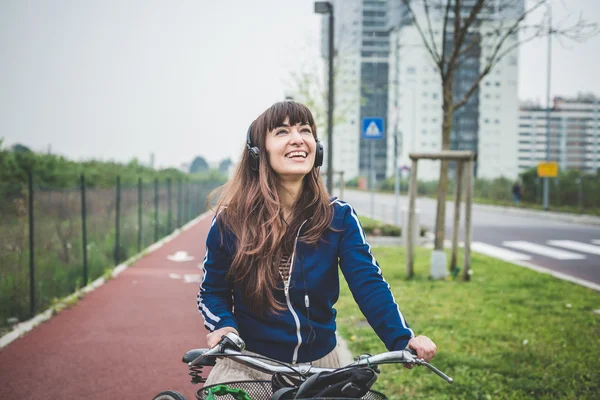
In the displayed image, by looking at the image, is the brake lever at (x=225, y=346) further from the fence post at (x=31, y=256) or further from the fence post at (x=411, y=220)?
the fence post at (x=411, y=220)

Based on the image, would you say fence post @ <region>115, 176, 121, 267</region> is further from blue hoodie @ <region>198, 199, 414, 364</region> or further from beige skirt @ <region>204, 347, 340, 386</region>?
beige skirt @ <region>204, 347, 340, 386</region>

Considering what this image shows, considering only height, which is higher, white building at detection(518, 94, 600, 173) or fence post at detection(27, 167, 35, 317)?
white building at detection(518, 94, 600, 173)

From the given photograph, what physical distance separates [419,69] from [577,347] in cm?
9632

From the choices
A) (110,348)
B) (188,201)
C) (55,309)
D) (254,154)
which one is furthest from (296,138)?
(188,201)

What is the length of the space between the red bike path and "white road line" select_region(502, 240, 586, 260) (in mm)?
8936

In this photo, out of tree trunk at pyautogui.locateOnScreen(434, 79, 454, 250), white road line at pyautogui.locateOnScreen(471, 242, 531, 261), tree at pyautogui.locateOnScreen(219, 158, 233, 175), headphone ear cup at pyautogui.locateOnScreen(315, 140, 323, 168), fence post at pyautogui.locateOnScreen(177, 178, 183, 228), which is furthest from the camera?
tree at pyautogui.locateOnScreen(219, 158, 233, 175)

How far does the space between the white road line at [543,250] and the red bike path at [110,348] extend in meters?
8.94

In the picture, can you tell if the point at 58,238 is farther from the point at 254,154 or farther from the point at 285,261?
the point at 285,261

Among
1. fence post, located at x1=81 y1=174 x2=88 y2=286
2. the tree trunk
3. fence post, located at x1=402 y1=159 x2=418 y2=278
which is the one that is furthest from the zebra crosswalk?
fence post, located at x1=81 y1=174 x2=88 y2=286

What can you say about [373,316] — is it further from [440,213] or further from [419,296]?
[440,213]

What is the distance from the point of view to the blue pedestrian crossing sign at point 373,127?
14.3 meters

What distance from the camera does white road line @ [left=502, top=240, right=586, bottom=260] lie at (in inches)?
556

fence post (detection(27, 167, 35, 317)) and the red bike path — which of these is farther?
fence post (detection(27, 167, 35, 317))

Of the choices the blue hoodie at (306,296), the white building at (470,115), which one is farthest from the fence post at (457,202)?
the white building at (470,115)
